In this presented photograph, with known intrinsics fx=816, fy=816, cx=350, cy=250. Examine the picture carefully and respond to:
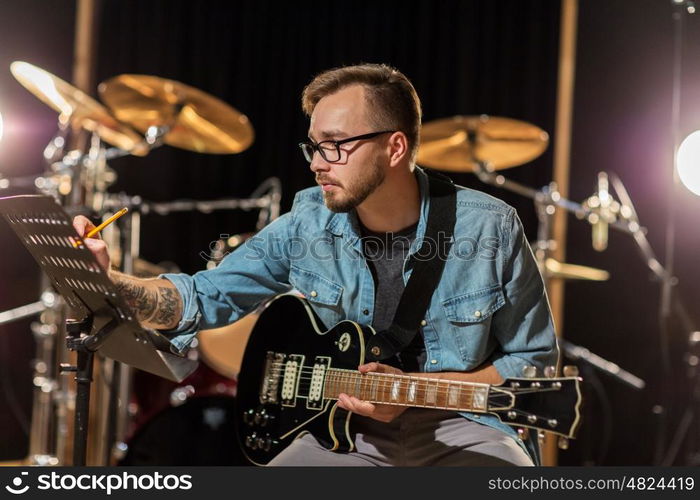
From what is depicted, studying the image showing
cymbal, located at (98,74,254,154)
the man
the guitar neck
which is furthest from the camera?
cymbal, located at (98,74,254,154)

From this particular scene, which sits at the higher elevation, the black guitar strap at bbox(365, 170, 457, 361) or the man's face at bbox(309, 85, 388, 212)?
the man's face at bbox(309, 85, 388, 212)

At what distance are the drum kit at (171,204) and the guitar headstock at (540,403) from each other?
182 centimetres

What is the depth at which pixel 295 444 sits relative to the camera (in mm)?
2371

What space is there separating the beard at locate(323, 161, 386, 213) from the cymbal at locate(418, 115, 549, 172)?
5.49ft

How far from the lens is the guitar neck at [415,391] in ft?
7.05

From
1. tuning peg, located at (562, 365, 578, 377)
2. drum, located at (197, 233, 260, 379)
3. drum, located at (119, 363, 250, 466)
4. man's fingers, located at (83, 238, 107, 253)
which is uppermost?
man's fingers, located at (83, 238, 107, 253)

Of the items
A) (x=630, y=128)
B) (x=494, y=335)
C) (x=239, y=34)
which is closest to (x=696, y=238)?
(x=494, y=335)

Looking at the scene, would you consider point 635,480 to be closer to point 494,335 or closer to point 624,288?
point 494,335

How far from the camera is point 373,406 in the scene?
2.21m

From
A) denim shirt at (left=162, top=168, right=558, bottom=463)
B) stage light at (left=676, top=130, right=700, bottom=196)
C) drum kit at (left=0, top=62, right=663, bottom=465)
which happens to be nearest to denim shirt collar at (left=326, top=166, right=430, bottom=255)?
denim shirt at (left=162, top=168, right=558, bottom=463)

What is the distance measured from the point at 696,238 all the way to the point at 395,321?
4.03 ft

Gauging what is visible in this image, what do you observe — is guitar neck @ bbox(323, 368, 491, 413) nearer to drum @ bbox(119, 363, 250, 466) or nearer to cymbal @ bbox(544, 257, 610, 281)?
drum @ bbox(119, 363, 250, 466)

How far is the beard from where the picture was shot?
2.44m

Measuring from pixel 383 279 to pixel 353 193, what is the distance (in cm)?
28
